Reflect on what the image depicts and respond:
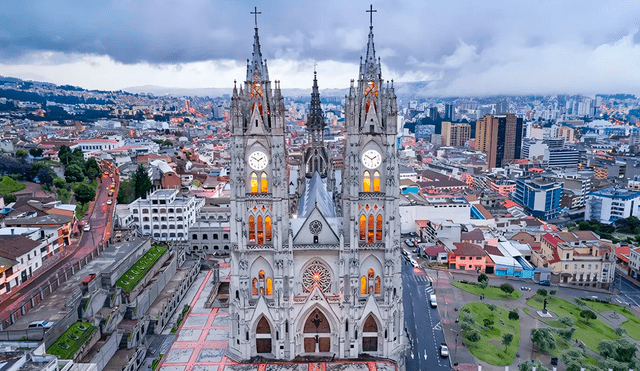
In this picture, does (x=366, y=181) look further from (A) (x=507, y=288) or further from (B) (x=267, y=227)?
(A) (x=507, y=288)

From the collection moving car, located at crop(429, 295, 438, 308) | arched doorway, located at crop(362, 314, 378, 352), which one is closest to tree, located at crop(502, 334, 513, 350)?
moving car, located at crop(429, 295, 438, 308)

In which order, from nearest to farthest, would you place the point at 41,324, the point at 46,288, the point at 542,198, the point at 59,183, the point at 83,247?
the point at 41,324 → the point at 46,288 → the point at 83,247 → the point at 59,183 → the point at 542,198

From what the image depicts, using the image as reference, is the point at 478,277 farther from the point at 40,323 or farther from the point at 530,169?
the point at 530,169

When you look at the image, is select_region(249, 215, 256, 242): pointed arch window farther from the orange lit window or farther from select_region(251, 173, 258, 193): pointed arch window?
the orange lit window

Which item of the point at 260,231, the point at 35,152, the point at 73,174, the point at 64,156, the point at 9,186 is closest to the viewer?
the point at 260,231

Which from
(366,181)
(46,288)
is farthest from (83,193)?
(366,181)

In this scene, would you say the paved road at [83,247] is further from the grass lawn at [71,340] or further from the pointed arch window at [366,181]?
the pointed arch window at [366,181]
